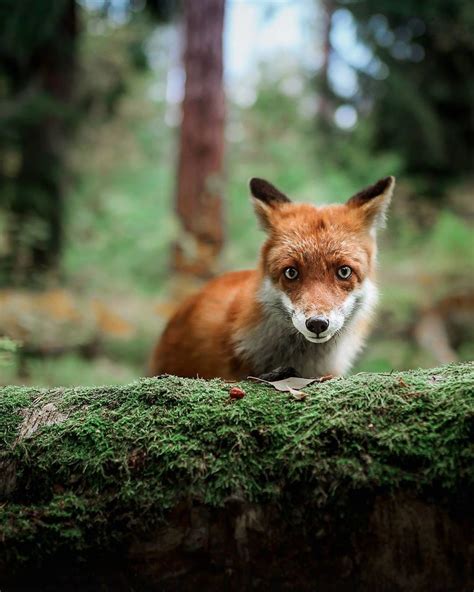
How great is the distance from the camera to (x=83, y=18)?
14.7m

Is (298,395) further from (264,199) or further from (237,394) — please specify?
(264,199)

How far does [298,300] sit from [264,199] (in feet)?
4.34

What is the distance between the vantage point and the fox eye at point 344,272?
164 inches

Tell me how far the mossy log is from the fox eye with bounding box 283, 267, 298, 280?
1595 millimetres

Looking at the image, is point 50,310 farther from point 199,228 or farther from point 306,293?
point 306,293

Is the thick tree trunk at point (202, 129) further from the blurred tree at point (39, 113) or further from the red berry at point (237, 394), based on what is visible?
the red berry at point (237, 394)

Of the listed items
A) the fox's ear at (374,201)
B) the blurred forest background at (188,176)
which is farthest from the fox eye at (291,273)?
the blurred forest background at (188,176)

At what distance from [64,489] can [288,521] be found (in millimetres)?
1008

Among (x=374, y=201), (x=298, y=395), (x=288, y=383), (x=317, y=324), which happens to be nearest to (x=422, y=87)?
(x=374, y=201)

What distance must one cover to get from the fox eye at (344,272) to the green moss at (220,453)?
4.54ft

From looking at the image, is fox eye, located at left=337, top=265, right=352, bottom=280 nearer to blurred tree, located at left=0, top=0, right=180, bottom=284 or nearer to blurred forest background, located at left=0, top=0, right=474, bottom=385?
blurred forest background, located at left=0, top=0, right=474, bottom=385

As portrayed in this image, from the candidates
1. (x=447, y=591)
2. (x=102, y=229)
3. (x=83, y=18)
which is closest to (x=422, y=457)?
(x=447, y=591)

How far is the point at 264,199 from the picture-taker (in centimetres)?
495

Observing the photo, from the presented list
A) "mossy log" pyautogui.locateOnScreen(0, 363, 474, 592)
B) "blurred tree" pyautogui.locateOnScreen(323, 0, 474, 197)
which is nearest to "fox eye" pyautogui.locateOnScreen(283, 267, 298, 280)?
"mossy log" pyautogui.locateOnScreen(0, 363, 474, 592)
